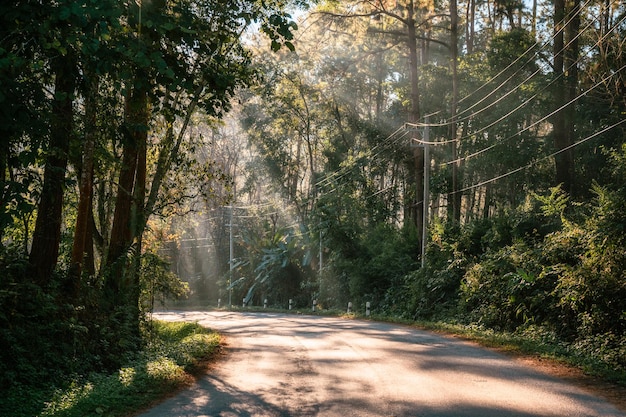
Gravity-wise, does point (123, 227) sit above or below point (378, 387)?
above

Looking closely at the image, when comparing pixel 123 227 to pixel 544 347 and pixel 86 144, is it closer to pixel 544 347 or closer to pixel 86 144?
pixel 86 144

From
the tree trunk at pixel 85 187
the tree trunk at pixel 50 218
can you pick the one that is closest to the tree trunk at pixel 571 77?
the tree trunk at pixel 85 187

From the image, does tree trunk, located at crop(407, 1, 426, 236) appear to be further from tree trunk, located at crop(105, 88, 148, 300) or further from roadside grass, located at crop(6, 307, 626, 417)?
tree trunk, located at crop(105, 88, 148, 300)

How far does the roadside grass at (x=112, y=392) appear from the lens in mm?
8078

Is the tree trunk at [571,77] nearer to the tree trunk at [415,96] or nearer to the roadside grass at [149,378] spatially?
the tree trunk at [415,96]

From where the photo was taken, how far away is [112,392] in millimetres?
9180

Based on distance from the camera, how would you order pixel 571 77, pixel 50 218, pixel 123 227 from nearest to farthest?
pixel 50 218, pixel 123 227, pixel 571 77

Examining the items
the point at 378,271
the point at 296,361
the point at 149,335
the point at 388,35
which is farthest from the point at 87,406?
the point at 388,35

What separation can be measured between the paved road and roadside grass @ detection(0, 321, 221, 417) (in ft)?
1.38

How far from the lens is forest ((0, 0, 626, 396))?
349 inches

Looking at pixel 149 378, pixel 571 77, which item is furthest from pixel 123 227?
pixel 571 77

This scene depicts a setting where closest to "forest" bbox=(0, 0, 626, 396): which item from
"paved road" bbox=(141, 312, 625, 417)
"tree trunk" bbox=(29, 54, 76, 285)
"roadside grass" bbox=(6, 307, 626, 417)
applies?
"tree trunk" bbox=(29, 54, 76, 285)

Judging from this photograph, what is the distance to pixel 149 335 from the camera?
18.9 metres

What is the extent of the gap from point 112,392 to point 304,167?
48642mm
